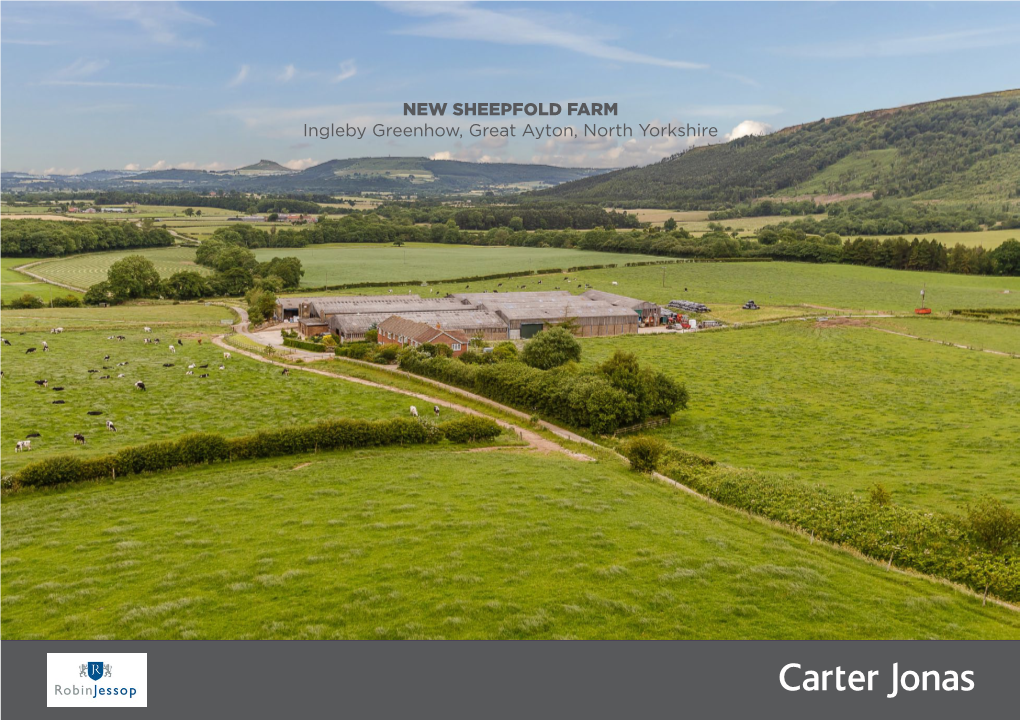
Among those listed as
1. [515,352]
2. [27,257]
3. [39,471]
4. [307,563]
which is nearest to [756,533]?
[307,563]

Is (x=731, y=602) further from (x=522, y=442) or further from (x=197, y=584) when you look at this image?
(x=522, y=442)

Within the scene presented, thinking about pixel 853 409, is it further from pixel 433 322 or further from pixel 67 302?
pixel 67 302

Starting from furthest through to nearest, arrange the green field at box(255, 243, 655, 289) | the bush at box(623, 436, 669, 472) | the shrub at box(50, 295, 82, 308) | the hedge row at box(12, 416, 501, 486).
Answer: the green field at box(255, 243, 655, 289)
the shrub at box(50, 295, 82, 308)
the bush at box(623, 436, 669, 472)
the hedge row at box(12, 416, 501, 486)

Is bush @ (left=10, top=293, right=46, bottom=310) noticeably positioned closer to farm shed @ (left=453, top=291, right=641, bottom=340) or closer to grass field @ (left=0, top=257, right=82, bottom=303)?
grass field @ (left=0, top=257, right=82, bottom=303)

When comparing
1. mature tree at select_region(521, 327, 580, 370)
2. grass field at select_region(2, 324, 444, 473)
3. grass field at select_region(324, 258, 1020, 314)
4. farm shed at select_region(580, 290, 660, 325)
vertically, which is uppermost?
grass field at select_region(324, 258, 1020, 314)

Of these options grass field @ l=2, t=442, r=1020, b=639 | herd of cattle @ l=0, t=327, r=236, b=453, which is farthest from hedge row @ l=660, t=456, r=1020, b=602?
herd of cattle @ l=0, t=327, r=236, b=453

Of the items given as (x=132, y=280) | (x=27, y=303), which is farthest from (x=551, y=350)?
(x=27, y=303)

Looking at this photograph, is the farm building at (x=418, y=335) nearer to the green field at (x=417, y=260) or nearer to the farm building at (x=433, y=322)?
the farm building at (x=433, y=322)
